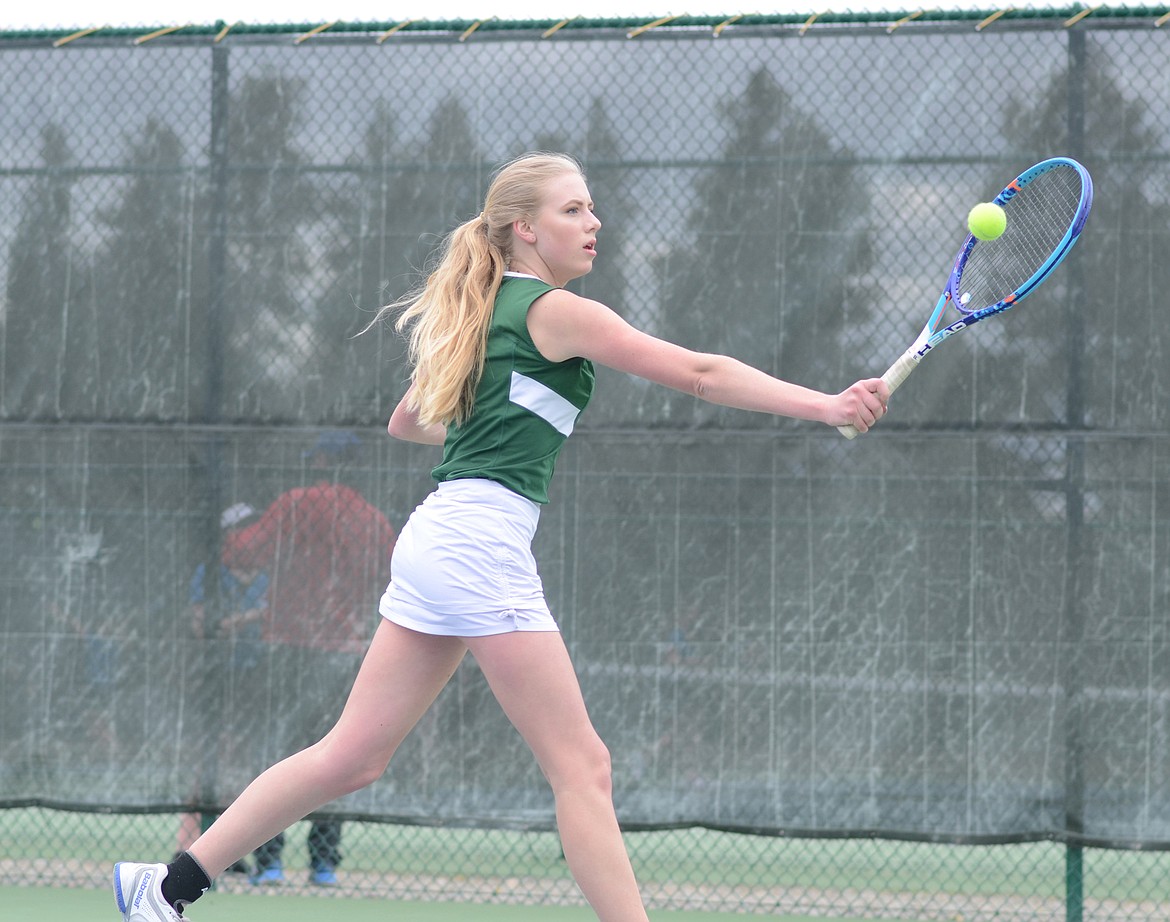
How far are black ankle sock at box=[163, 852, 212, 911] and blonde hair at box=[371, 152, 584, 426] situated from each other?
0.93m

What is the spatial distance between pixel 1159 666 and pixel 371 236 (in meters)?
2.44

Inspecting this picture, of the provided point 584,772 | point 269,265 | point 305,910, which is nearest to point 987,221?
point 584,772

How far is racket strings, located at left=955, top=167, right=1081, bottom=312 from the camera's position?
11.7ft

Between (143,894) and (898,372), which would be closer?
(898,372)

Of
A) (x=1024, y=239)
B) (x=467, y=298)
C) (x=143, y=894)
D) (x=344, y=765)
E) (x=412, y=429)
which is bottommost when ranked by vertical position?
(x=143, y=894)

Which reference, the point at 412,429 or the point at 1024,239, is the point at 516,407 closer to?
the point at 412,429

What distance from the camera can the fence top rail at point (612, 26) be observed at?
399 cm

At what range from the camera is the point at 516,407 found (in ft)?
8.85

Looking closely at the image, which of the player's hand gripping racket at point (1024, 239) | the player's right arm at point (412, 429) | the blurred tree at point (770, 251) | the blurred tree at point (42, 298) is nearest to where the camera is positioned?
the player's right arm at point (412, 429)

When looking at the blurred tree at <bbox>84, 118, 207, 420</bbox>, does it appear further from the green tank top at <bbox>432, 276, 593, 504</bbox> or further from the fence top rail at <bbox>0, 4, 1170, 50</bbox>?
the green tank top at <bbox>432, 276, 593, 504</bbox>

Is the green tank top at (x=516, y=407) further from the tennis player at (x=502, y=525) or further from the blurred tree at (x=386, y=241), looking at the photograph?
the blurred tree at (x=386, y=241)

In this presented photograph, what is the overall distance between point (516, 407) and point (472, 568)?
0.30 metres

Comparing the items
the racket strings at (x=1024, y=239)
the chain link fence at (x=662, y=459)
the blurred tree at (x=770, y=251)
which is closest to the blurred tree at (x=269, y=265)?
the chain link fence at (x=662, y=459)

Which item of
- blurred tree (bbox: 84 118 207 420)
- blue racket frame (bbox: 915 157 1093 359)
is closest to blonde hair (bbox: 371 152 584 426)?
blue racket frame (bbox: 915 157 1093 359)
